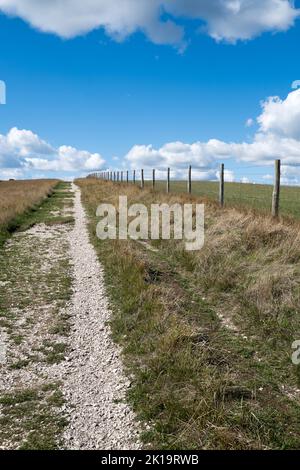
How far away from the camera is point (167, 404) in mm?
3930

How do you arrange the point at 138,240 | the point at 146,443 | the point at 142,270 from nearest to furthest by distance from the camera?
the point at 146,443
the point at 142,270
the point at 138,240

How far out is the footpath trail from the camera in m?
3.66

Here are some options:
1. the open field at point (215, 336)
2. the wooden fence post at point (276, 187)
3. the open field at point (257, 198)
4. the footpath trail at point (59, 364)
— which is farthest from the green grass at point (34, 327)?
the open field at point (257, 198)

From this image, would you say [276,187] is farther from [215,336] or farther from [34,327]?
[34,327]

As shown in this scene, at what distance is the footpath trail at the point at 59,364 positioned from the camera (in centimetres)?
366

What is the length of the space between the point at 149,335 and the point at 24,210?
15.6 metres

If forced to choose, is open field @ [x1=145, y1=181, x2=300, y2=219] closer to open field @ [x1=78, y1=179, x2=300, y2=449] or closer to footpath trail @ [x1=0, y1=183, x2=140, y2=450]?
open field @ [x1=78, y1=179, x2=300, y2=449]

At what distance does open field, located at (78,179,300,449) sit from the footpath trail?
25 cm

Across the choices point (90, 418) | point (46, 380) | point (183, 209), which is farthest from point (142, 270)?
point (183, 209)

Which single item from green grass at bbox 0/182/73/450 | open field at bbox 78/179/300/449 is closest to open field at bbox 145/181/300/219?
open field at bbox 78/179/300/449

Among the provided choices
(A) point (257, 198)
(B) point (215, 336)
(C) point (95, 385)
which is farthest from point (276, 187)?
(A) point (257, 198)

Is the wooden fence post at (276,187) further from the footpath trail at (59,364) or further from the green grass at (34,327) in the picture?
the green grass at (34,327)

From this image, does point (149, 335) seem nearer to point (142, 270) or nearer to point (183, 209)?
point (142, 270)

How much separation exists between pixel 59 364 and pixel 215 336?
7.46 feet
